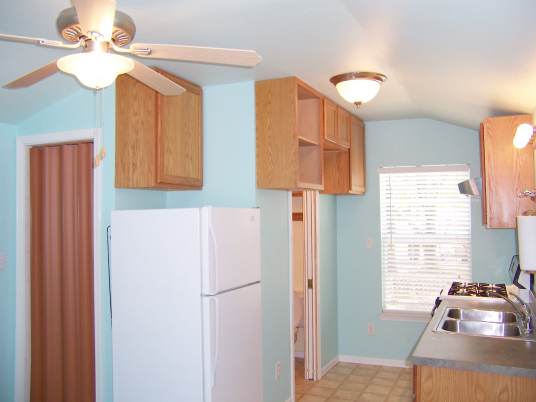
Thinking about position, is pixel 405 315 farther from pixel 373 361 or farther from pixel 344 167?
pixel 344 167

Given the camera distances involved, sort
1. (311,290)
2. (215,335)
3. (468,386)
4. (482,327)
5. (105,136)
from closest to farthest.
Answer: (468,386) → (215,335) → (482,327) → (105,136) → (311,290)

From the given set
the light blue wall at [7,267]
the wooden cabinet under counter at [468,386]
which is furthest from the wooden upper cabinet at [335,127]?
the light blue wall at [7,267]

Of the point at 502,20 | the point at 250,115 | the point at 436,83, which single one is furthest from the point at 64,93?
the point at 502,20

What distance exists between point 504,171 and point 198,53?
2204 mm

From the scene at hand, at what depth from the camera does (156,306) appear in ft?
9.78

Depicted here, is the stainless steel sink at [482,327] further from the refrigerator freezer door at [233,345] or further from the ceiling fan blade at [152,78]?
the ceiling fan blade at [152,78]

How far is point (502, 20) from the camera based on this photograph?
1756 millimetres

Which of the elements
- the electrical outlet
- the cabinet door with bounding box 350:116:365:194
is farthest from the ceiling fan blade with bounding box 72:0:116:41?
the cabinet door with bounding box 350:116:365:194

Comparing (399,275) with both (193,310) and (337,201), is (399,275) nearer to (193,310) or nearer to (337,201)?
(337,201)

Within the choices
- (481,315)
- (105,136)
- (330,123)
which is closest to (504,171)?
(481,315)

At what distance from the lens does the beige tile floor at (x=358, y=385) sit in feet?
14.2

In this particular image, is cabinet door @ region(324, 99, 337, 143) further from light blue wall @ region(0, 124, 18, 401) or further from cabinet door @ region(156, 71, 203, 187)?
light blue wall @ region(0, 124, 18, 401)

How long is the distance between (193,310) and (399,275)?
2882 mm

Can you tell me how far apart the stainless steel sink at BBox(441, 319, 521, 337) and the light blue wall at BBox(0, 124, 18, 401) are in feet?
9.41
